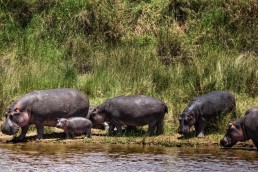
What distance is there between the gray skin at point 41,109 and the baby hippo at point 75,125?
0.99 ft

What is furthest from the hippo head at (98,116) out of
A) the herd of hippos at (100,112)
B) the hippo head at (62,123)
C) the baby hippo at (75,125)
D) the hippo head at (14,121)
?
the hippo head at (14,121)

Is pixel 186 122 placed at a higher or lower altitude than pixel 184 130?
higher

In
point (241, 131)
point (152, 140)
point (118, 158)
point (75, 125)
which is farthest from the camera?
point (75, 125)

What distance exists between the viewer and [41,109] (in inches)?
427

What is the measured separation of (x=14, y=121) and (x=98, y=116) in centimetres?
137

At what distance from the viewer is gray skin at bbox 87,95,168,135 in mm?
10914

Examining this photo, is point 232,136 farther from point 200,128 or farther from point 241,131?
point 200,128

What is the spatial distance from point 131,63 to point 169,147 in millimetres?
4355

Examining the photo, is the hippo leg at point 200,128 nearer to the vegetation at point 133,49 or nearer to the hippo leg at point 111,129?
the vegetation at point 133,49

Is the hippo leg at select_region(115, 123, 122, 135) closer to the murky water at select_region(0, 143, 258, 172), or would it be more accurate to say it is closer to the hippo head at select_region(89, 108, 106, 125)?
the hippo head at select_region(89, 108, 106, 125)

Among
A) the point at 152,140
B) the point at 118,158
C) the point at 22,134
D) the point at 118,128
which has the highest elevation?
the point at 118,128

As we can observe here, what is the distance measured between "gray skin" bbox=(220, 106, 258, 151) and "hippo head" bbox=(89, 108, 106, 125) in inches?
83.2

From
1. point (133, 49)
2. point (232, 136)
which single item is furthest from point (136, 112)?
point (133, 49)

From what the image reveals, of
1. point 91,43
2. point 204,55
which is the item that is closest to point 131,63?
point 204,55
